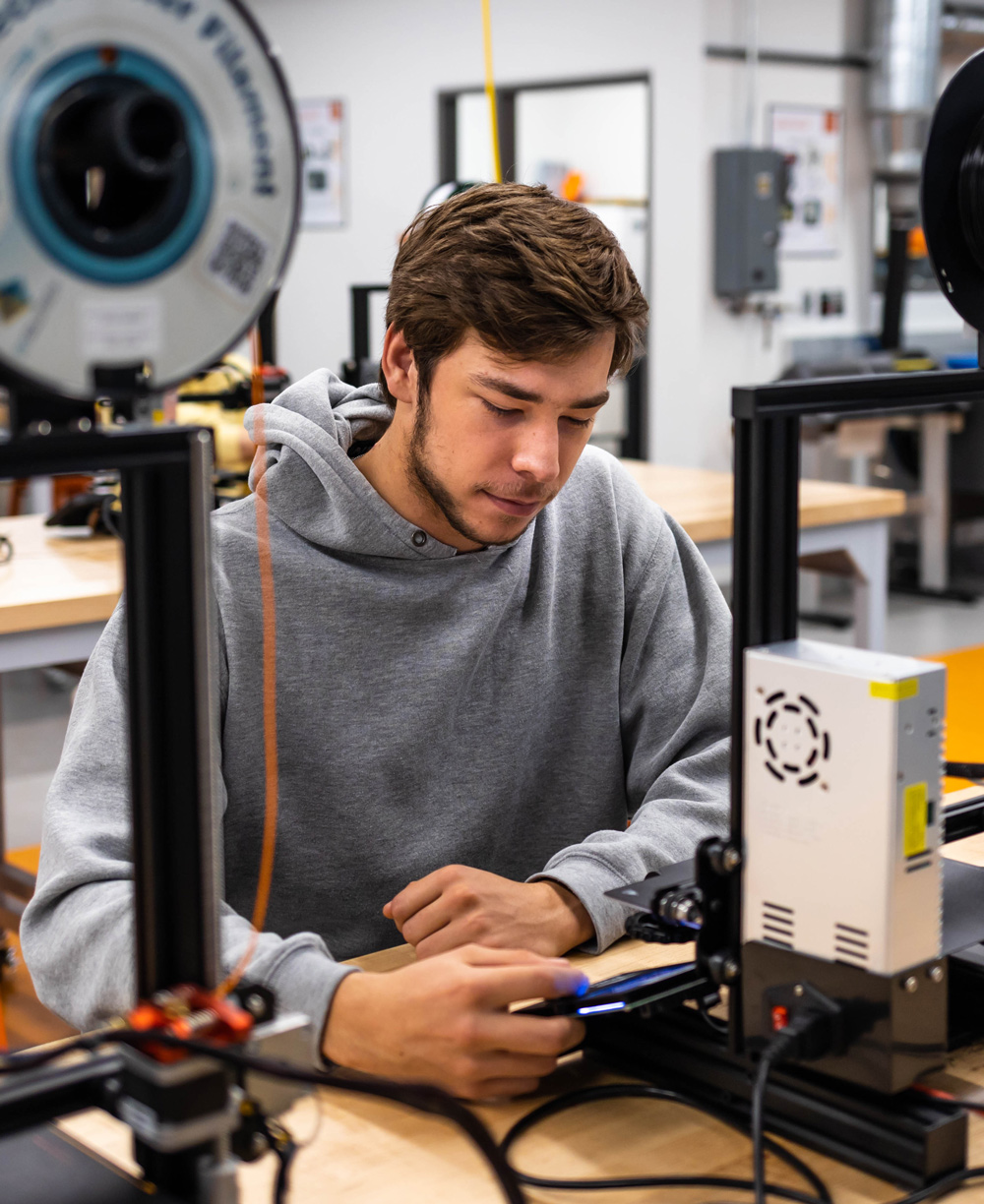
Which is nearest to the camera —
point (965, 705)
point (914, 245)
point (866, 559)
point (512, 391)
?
point (512, 391)

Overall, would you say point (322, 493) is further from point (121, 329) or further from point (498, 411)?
point (121, 329)

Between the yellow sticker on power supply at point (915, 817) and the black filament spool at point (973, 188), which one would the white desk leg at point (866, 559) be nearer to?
the black filament spool at point (973, 188)

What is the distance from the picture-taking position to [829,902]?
719 millimetres

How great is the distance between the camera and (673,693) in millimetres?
1281

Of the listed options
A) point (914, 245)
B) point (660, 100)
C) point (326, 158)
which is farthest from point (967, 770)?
point (326, 158)

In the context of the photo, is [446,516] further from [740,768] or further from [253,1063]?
[253,1063]

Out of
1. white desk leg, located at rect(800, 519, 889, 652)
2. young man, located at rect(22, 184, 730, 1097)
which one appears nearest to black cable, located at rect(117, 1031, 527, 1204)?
young man, located at rect(22, 184, 730, 1097)

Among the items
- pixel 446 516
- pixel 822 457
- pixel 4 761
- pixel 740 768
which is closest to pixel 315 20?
pixel 822 457

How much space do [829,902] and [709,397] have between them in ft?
16.7

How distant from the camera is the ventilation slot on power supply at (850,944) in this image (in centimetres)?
71

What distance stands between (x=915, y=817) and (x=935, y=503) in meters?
4.96

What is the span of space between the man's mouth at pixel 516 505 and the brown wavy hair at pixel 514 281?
0.11 m

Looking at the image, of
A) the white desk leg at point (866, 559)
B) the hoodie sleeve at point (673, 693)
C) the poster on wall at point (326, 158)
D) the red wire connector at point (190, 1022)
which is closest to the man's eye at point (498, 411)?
the hoodie sleeve at point (673, 693)

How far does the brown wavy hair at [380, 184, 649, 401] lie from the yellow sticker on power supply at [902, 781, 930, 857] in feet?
1.63
